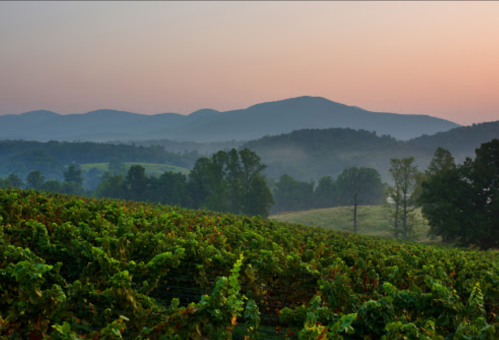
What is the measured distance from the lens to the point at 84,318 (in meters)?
7.67

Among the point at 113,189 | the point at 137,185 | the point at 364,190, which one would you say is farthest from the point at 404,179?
the point at 364,190

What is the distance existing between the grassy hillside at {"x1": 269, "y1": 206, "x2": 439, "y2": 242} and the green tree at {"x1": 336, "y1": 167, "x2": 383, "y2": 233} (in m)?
→ 36.8

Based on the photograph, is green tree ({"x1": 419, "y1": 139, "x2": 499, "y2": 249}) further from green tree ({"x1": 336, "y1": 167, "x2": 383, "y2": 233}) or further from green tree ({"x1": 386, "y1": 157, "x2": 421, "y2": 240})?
green tree ({"x1": 336, "y1": 167, "x2": 383, "y2": 233})

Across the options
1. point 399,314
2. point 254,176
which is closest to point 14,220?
point 399,314

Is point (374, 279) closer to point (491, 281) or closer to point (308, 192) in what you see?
point (491, 281)

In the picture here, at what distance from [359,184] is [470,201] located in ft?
244

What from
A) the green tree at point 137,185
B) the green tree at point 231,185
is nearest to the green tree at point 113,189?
the green tree at point 137,185

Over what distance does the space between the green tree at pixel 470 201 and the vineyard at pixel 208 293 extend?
2902cm

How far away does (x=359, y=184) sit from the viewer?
116688 mm

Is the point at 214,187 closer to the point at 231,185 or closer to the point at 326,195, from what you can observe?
the point at 231,185

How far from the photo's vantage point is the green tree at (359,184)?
11569cm

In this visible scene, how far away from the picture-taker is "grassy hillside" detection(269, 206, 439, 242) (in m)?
64.1

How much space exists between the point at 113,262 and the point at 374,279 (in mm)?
7162

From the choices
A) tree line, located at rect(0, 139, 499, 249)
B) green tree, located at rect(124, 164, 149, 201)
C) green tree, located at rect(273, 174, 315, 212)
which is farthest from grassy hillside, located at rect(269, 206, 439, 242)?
green tree, located at rect(273, 174, 315, 212)
